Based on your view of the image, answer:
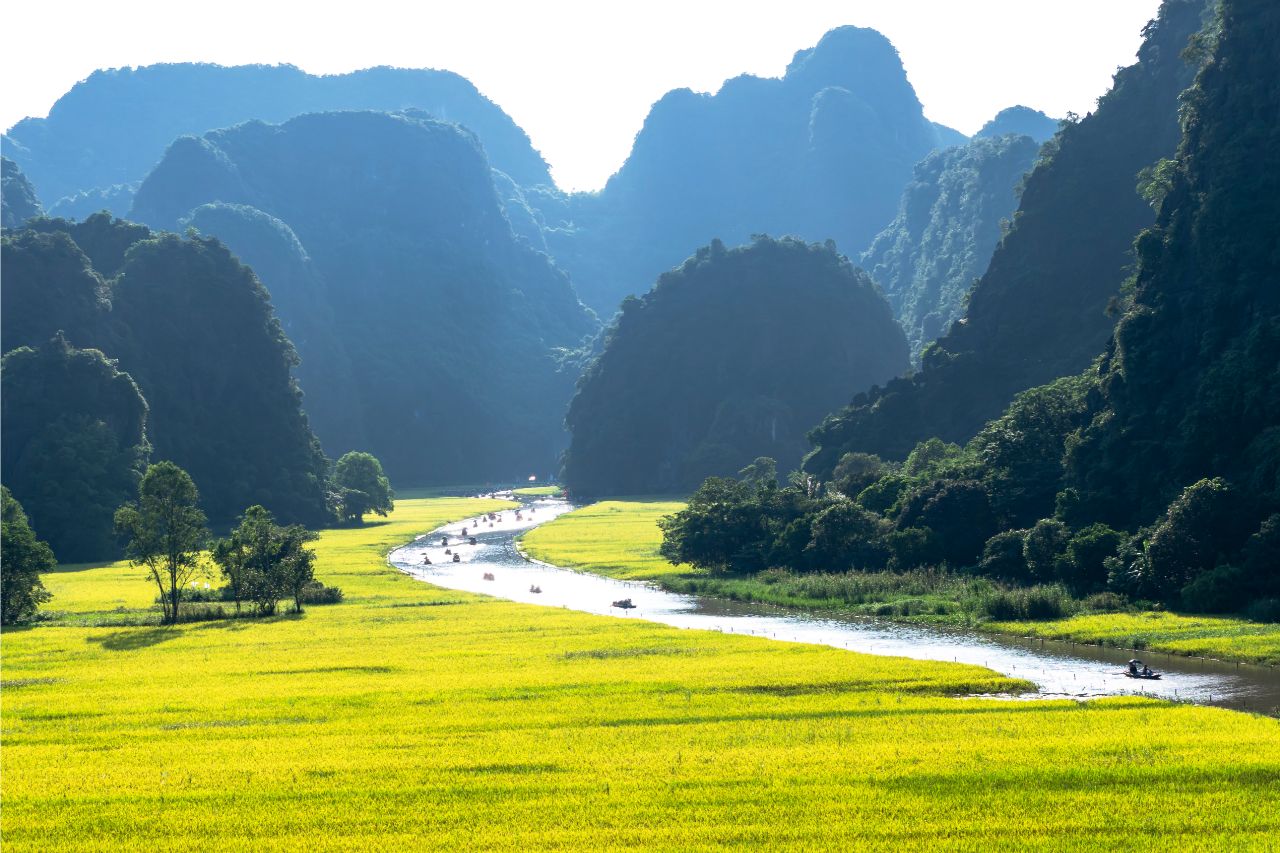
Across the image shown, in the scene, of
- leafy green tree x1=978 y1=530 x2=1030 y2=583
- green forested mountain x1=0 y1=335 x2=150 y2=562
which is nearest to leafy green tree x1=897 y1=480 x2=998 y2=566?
leafy green tree x1=978 y1=530 x2=1030 y2=583

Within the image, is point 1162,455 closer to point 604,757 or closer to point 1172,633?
point 1172,633

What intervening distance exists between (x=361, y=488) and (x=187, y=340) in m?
27.4

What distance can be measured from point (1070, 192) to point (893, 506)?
6265 cm

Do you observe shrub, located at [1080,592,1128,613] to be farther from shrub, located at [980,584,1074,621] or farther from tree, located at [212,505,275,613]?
tree, located at [212,505,275,613]

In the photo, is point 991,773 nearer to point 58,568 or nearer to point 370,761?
point 370,761

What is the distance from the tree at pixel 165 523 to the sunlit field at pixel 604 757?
535 inches

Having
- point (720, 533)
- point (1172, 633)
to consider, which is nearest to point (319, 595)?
point (720, 533)

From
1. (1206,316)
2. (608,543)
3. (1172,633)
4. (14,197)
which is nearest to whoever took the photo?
(1172,633)

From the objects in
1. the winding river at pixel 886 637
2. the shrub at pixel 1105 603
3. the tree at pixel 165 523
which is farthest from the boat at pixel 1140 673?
the tree at pixel 165 523

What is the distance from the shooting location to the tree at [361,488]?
144125 mm

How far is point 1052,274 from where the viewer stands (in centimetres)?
11588

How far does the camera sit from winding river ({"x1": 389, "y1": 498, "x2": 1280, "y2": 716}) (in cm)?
3347

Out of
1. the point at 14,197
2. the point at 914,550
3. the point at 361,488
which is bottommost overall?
the point at 914,550

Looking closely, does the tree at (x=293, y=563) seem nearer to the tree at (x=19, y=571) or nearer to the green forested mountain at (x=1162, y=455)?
the tree at (x=19, y=571)
